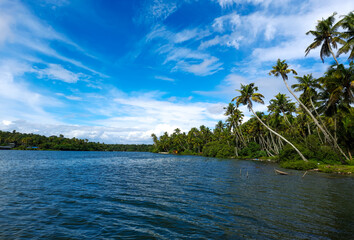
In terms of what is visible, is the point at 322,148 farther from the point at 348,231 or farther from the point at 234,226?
the point at 234,226

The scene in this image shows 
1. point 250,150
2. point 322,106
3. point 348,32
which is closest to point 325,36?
point 348,32

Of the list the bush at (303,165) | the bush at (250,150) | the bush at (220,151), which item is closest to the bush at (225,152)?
the bush at (220,151)

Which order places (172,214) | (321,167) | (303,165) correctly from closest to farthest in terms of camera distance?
(172,214)
(321,167)
(303,165)

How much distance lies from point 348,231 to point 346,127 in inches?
1507

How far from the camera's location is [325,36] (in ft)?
103

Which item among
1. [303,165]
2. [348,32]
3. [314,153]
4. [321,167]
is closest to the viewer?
[348,32]

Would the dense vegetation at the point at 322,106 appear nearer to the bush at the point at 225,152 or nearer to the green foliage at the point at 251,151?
the green foliage at the point at 251,151

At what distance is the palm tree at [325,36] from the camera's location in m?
30.7

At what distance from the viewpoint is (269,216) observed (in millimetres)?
10992

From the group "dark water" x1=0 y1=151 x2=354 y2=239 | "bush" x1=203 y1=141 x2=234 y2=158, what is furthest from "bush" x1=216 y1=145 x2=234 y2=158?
"dark water" x1=0 y1=151 x2=354 y2=239

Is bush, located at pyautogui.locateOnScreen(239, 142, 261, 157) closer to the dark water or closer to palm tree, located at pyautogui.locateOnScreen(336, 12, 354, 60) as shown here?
palm tree, located at pyautogui.locateOnScreen(336, 12, 354, 60)

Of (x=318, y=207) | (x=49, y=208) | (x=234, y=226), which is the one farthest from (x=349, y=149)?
(x=49, y=208)

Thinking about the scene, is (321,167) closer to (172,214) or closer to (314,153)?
(314,153)

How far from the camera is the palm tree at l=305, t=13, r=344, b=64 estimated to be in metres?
30.7
